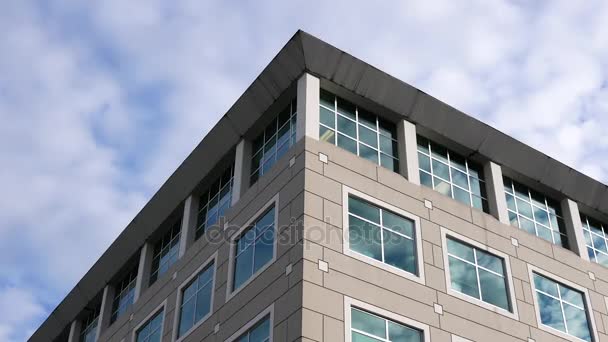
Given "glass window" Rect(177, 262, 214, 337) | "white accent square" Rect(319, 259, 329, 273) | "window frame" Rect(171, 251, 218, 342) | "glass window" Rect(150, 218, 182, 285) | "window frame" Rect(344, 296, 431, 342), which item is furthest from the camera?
"glass window" Rect(150, 218, 182, 285)

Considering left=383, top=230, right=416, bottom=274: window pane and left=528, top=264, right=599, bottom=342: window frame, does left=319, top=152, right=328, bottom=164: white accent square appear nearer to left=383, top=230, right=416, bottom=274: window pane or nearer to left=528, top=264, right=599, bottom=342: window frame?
left=383, top=230, right=416, bottom=274: window pane

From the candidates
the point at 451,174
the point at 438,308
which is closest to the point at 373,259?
the point at 438,308

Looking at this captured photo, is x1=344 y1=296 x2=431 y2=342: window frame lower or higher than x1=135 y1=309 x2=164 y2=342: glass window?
lower

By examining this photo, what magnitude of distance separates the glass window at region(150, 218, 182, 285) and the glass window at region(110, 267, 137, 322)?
1959 mm

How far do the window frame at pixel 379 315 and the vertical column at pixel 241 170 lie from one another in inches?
304

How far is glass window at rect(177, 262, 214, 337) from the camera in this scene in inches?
1244

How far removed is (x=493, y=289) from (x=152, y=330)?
1371 centimetres

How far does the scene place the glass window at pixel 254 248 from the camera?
1134 inches

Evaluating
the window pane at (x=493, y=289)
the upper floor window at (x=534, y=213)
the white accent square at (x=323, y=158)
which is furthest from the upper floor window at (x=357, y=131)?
the upper floor window at (x=534, y=213)

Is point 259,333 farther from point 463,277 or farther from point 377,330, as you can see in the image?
point 463,277

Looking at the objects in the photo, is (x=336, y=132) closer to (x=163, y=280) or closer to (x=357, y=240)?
(x=357, y=240)

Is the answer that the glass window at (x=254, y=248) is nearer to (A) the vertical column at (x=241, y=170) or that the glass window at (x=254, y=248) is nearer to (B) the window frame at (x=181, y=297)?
(B) the window frame at (x=181, y=297)

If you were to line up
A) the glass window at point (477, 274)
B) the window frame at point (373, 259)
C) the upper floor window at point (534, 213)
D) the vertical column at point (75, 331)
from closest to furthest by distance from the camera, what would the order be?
the window frame at point (373, 259) < the glass window at point (477, 274) < the upper floor window at point (534, 213) < the vertical column at point (75, 331)

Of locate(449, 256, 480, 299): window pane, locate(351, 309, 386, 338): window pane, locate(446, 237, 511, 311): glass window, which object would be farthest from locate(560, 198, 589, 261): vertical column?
locate(351, 309, 386, 338): window pane
